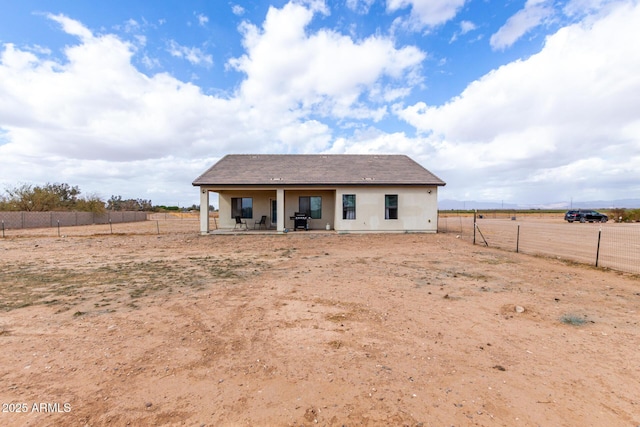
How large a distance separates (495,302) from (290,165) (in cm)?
1512

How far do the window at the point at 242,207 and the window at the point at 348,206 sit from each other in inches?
231

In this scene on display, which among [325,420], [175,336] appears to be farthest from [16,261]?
[325,420]

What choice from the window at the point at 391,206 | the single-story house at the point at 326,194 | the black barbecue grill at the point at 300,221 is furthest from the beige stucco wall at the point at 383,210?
the black barbecue grill at the point at 300,221

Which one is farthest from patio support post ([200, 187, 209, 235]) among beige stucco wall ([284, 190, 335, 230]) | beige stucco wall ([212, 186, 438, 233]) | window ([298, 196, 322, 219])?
beige stucco wall ([212, 186, 438, 233])

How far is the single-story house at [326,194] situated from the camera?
16.2m

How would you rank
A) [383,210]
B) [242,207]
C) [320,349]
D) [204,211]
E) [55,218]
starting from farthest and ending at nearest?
[55,218] < [242,207] < [383,210] < [204,211] < [320,349]

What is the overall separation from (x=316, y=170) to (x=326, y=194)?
5.21 feet

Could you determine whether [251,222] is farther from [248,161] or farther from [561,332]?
[561,332]

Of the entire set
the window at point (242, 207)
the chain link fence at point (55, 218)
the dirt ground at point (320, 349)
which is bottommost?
the dirt ground at point (320, 349)

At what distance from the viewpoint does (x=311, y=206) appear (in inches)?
711

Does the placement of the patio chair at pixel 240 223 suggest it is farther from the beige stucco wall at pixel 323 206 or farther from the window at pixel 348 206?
the window at pixel 348 206

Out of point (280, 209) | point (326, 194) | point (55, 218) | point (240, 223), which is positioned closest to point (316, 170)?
point (326, 194)

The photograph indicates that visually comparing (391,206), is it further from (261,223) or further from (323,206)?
(261,223)

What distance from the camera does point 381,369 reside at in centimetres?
309
